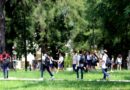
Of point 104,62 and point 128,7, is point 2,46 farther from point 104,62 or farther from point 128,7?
point 128,7

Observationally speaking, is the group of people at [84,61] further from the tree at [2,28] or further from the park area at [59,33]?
the tree at [2,28]

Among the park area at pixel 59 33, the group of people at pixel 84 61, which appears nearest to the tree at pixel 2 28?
the park area at pixel 59 33

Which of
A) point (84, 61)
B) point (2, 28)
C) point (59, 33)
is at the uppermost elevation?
point (2, 28)

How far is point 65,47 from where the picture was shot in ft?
245

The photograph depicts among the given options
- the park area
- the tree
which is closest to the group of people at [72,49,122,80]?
the park area

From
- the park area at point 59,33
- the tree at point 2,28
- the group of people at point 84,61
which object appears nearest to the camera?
the group of people at point 84,61

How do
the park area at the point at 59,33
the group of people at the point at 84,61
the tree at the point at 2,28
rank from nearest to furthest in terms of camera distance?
the group of people at the point at 84,61 → the park area at the point at 59,33 → the tree at the point at 2,28

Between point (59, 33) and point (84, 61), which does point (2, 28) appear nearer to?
point (84, 61)

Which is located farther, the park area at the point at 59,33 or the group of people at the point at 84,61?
the park area at the point at 59,33

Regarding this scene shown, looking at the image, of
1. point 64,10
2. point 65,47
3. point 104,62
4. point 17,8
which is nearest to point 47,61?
point 104,62

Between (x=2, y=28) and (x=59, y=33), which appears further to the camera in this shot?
(x=59, y=33)

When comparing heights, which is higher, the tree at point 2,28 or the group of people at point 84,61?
the tree at point 2,28

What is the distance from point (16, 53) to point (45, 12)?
55.3ft

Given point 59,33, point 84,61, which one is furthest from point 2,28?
point 59,33
